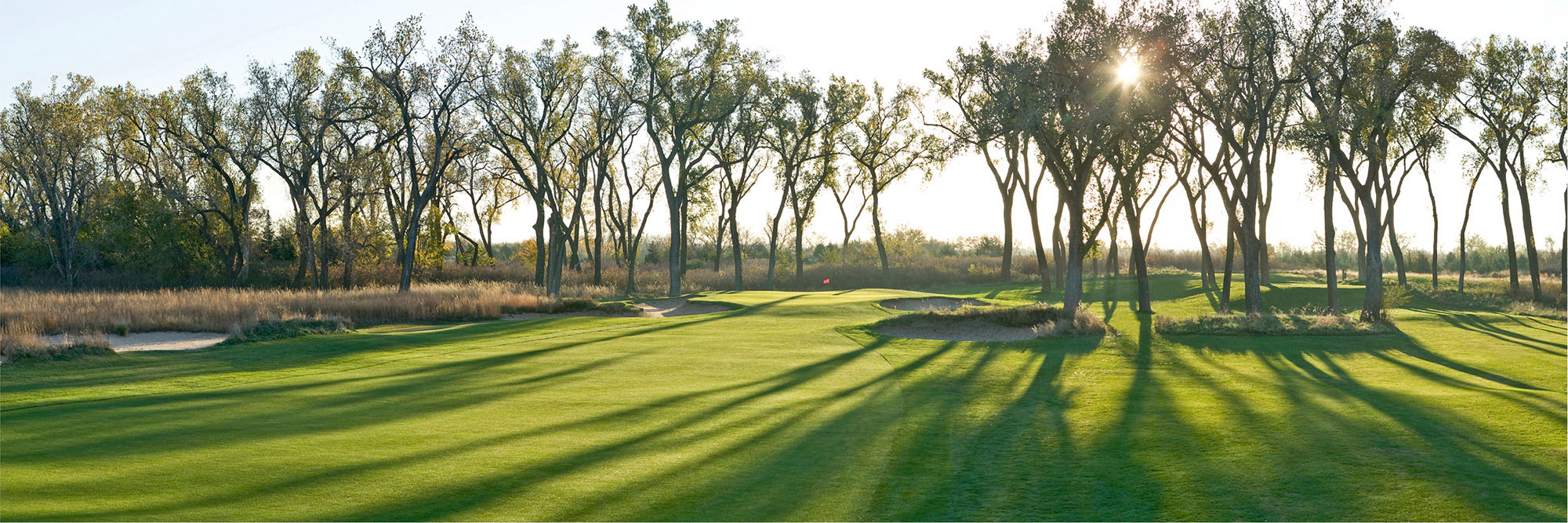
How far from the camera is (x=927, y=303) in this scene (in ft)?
111

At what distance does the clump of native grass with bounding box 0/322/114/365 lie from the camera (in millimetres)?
14336

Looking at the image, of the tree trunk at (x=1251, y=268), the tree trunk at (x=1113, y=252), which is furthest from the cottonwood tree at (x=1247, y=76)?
the tree trunk at (x=1113, y=252)

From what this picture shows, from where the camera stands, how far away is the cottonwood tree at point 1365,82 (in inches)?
918

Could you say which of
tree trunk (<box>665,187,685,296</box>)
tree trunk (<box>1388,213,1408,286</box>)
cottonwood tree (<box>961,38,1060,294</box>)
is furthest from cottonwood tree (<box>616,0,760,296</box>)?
tree trunk (<box>1388,213,1408,286</box>)

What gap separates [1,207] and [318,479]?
64.7 metres

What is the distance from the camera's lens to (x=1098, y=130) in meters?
23.6

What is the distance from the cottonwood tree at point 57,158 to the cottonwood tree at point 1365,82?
5115 centimetres

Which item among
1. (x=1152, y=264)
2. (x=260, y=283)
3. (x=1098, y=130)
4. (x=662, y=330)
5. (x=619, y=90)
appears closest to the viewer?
(x=662, y=330)

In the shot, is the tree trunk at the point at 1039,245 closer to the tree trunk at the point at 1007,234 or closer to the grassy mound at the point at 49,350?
the tree trunk at the point at 1007,234

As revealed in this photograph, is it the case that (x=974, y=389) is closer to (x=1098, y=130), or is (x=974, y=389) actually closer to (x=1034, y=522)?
(x=1034, y=522)

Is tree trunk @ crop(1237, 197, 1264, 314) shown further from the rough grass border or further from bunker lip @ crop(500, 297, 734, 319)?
bunker lip @ crop(500, 297, 734, 319)

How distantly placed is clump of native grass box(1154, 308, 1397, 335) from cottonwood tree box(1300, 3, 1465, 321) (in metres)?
1.50

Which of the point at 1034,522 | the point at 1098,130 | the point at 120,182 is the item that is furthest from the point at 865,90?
the point at 1034,522

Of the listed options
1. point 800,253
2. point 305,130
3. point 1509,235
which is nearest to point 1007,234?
point 800,253
